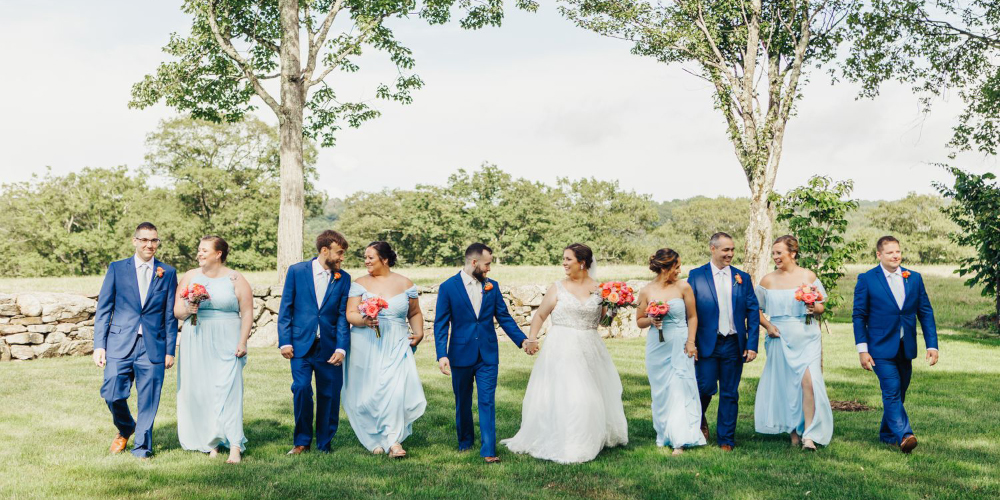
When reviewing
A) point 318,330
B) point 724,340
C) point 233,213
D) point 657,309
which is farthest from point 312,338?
point 233,213

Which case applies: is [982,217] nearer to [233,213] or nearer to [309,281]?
[309,281]

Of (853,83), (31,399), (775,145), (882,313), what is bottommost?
(31,399)

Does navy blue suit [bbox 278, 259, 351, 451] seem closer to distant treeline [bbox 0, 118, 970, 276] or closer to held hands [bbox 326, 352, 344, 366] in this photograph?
held hands [bbox 326, 352, 344, 366]

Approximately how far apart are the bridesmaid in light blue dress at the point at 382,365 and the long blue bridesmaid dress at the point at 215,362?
1049mm

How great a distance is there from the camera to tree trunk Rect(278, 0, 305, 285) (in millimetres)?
18875

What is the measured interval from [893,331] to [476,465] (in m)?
4.29

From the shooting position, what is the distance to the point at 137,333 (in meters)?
7.32

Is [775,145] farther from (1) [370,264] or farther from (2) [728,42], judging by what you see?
(1) [370,264]

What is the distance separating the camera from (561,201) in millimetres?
76375

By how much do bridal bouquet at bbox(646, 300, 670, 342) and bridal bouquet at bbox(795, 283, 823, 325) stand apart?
1307 mm

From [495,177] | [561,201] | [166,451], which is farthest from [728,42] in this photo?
[561,201]

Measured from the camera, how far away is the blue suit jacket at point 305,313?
7.34m

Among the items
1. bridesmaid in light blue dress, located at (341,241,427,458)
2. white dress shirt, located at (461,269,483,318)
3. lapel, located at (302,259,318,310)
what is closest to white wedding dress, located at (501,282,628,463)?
white dress shirt, located at (461,269,483,318)

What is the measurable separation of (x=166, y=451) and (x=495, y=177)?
6117 centimetres
